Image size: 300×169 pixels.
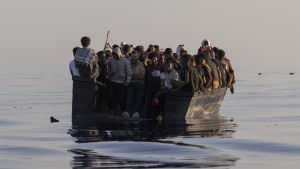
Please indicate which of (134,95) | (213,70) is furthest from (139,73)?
(213,70)

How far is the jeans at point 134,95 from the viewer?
30.5m

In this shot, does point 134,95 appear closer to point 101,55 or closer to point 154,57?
point 154,57

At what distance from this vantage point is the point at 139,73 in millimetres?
30234

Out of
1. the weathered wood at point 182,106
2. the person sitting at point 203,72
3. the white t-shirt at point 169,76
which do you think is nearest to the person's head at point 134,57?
the white t-shirt at point 169,76

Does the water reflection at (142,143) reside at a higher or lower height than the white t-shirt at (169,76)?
lower

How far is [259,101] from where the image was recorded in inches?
1756

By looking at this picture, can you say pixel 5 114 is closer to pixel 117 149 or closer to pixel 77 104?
pixel 77 104

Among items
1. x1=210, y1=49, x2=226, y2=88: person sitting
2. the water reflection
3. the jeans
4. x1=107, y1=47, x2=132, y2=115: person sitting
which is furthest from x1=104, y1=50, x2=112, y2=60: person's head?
x1=210, y1=49, x2=226, y2=88: person sitting

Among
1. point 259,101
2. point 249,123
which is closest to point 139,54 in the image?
point 249,123

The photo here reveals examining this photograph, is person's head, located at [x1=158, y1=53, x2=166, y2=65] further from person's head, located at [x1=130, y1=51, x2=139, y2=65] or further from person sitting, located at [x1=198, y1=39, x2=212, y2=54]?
person sitting, located at [x1=198, y1=39, x2=212, y2=54]

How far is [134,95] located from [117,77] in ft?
2.61

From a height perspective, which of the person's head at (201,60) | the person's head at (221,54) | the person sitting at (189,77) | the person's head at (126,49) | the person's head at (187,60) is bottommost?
the person sitting at (189,77)

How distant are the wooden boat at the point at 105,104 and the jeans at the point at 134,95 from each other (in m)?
0.38

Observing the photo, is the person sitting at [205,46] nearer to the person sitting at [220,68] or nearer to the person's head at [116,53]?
the person sitting at [220,68]
